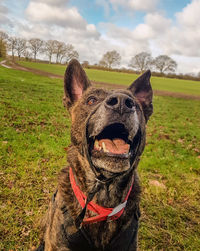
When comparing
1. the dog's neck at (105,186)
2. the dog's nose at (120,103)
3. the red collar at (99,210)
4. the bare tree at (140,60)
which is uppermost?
the bare tree at (140,60)

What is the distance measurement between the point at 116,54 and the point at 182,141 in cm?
7009

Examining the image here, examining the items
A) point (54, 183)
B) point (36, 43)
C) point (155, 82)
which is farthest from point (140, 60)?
point (54, 183)

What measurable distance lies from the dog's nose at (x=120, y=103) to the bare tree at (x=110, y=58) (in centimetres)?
7499

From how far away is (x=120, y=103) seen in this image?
6.48ft

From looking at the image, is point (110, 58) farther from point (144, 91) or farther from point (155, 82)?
Result: point (144, 91)

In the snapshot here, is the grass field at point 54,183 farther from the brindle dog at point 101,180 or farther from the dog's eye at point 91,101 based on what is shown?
the dog's eye at point 91,101

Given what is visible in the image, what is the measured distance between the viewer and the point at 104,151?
2.07m

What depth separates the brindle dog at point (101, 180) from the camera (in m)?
2.05

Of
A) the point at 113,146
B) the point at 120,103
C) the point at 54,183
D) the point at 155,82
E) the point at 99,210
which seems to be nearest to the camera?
the point at 120,103

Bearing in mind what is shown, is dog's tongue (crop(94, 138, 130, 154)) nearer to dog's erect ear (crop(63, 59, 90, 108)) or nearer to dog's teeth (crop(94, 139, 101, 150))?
dog's teeth (crop(94, 139, 101, 150))

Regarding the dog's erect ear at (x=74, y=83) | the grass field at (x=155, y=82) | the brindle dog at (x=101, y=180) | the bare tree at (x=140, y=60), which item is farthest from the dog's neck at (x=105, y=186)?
the bare tree at (x=140, y=60)

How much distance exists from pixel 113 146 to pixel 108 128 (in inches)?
9.3

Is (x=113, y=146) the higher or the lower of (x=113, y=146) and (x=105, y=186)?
the higher

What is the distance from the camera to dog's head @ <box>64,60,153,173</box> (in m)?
2.00
